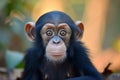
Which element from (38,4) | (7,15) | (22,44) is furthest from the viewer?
(38,4)

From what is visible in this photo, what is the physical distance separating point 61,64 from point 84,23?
361 cm

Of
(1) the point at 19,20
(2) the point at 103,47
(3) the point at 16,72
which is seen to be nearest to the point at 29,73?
(3) the point at 16,72

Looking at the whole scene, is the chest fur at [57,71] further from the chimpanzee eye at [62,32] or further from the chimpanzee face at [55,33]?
the chimpanzee eye at [62,32]

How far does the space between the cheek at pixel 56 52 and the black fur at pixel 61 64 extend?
130 millimetres

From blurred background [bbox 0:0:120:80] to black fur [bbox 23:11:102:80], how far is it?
3.57 ft

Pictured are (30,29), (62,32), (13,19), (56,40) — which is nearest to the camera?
(56,40)

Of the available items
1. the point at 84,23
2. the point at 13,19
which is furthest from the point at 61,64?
the point at 84,23

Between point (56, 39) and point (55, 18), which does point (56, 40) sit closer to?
point (56, 39)

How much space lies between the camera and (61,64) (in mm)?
6176

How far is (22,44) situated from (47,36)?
204 cm

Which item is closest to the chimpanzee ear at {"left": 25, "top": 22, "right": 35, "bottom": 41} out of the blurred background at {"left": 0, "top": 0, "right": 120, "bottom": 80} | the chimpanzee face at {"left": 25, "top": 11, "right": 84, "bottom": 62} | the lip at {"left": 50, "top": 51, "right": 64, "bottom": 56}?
the chimpanzee face at {"left": 25, "top": 11, "right": 84, "bottom": 62}

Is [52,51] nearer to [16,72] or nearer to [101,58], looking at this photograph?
[16,72]

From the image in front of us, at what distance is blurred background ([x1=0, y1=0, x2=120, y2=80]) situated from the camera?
7.63m

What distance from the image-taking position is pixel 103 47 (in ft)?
32.7
